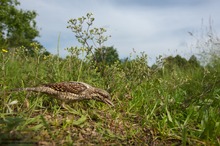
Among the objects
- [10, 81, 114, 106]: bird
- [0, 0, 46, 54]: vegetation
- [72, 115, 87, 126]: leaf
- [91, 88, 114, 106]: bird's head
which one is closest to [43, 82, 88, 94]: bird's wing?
[10, 81, 114, 106]: bird

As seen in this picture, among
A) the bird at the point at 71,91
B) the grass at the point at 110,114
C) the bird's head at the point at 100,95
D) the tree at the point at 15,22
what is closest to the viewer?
the grass at the point at 110,114

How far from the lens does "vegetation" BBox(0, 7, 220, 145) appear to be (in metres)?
3.50

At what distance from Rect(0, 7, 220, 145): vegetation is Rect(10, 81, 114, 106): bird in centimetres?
15

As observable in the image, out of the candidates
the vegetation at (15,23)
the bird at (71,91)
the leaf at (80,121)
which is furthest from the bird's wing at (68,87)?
the vegetation at (15,23)

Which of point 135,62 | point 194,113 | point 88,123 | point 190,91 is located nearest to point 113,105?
point 88,123

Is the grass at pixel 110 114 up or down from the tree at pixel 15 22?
down

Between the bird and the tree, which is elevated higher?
the tree

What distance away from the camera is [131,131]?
4039 mm

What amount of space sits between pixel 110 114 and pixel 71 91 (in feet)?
2.28

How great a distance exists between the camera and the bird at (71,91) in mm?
4492

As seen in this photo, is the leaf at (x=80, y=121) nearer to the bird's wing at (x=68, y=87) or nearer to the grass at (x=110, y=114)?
the grass at (x=110, y=114)

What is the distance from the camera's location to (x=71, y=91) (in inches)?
179

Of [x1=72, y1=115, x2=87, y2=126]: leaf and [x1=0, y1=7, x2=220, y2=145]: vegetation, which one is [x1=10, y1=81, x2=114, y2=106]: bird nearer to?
[x1=0, y1=7, x2=220, y2=145]: vegetation

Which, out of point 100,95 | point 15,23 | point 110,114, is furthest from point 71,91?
point 15,23
